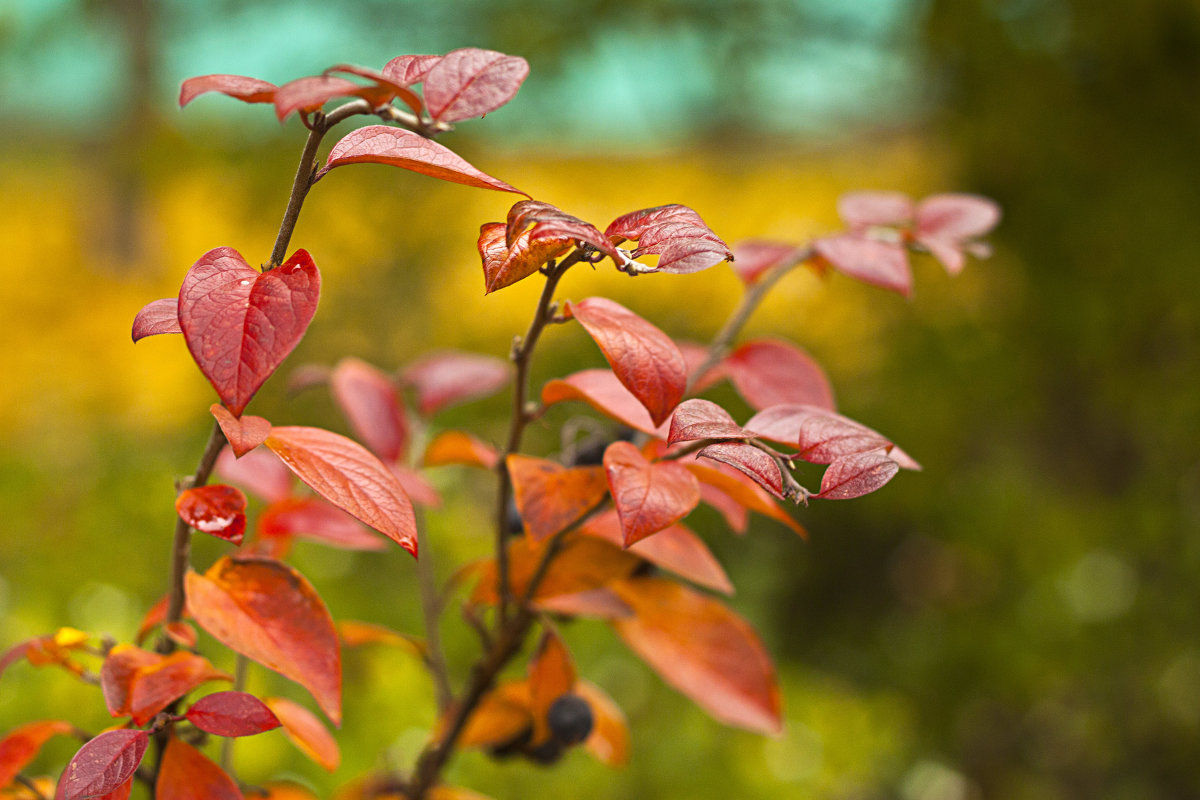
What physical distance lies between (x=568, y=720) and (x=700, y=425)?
0.96ft

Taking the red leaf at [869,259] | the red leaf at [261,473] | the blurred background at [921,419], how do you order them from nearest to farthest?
the red leaf at [869,259] → the red leaf at [261,473] → the blurred background at [921,419]

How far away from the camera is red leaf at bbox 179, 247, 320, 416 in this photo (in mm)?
317

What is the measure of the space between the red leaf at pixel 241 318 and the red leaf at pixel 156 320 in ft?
0.12

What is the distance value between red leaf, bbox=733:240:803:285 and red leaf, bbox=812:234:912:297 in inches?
1.9

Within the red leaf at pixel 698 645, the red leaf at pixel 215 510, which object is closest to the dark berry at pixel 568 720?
the red leaf at pixel 698 645

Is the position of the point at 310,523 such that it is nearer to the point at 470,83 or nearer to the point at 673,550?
the point at 673,550

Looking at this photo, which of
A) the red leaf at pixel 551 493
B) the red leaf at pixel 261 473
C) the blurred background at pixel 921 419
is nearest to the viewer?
the red leaf at pixel 551 493

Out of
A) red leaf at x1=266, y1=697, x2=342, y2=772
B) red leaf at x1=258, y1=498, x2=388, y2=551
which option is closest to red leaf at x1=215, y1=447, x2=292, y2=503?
red leaf at x1=258, y1=498, x2=388, y2=551

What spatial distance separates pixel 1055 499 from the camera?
8.54 feet

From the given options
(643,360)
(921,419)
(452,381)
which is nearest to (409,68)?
(643,360)

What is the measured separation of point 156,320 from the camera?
1.23 feet

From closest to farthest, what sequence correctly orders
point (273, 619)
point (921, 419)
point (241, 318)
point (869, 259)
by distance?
point (241, 318), point (273, 619), point (869, 259), point (921, 419)

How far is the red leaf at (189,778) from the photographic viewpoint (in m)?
0.41

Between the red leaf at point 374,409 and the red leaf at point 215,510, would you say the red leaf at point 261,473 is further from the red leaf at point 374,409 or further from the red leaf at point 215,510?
the red leaf at point 215,510
